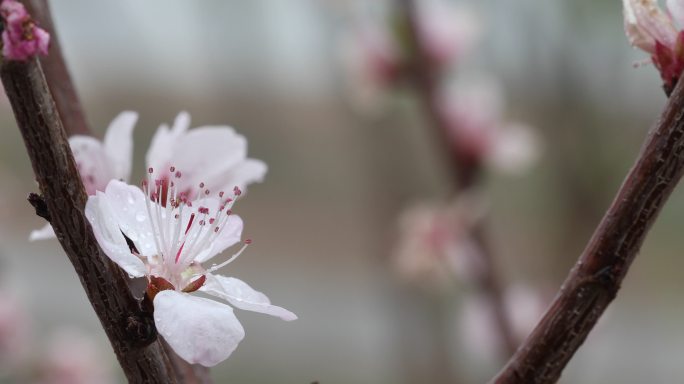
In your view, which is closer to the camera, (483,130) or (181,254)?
(181,254)

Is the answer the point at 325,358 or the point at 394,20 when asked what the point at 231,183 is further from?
the point at 325,358

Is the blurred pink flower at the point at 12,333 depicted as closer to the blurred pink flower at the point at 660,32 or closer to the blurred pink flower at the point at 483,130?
the blurred pink flower at the point at 483,130

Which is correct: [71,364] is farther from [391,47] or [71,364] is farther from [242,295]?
[242,295]

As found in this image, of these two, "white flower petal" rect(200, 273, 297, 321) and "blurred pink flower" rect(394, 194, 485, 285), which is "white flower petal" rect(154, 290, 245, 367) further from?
"blurred pink flower" rect(394, 194, 485, 285)

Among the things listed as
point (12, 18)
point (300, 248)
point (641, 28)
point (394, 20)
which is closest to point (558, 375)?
point (641, 28)

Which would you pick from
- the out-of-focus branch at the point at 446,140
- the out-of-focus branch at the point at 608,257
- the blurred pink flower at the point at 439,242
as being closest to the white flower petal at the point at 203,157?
the out-of-focus branch at the point at 608,257

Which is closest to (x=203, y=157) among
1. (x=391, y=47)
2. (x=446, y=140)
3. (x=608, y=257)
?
(x=608, y=257)
